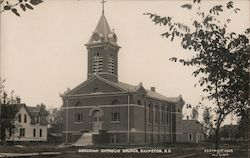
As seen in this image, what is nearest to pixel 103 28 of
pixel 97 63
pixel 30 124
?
pixel 97 63

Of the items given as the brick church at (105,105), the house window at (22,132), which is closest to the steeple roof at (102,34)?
the brick church at (105,105)

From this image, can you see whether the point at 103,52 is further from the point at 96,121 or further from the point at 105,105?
the point at 96,121

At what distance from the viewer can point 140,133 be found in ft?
168

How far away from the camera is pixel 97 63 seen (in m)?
53.0

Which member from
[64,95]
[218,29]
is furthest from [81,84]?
[218,29]

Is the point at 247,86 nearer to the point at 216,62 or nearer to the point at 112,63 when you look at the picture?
the point at 216,62

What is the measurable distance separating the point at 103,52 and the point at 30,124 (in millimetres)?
18680

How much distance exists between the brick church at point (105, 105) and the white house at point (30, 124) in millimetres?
10475

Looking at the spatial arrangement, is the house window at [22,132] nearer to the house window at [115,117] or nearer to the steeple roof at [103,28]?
the house window at [115,117]

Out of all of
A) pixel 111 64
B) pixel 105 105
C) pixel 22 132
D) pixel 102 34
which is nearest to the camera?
pixel 105 105

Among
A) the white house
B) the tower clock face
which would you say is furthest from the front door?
the white house

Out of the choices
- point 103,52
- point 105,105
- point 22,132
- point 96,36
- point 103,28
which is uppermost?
point 103,28

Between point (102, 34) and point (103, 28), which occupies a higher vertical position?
point (103, 28)

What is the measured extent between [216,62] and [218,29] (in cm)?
80
